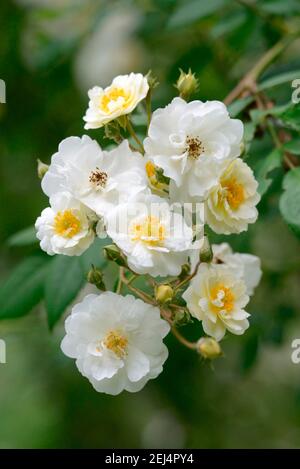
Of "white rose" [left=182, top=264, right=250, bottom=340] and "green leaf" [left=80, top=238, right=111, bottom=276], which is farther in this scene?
"green leaf" [left=80, top=238, right=111, bottom=276]

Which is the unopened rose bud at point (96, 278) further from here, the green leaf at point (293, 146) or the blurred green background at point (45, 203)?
the blurred green background at point (45, 203)

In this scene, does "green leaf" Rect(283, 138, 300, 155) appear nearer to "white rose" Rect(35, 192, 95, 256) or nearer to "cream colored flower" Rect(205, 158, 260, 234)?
"cream colored flower" Rect(205, 158, 260, 234)

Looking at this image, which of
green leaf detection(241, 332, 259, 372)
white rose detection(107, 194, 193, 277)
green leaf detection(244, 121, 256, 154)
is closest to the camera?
white rose detection(107, 194, 193, 277)

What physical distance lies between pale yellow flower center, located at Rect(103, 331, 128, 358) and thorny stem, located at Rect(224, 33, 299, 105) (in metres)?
0.56

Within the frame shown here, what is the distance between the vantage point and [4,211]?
8.01 ft

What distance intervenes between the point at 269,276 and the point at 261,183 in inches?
30.1

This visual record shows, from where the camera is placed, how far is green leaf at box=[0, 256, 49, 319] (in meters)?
1.36

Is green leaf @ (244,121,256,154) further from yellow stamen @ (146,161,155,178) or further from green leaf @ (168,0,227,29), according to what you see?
green leaf @ (168,0,227,29)

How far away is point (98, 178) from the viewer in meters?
0.96

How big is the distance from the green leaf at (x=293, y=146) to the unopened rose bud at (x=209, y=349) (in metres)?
0.40

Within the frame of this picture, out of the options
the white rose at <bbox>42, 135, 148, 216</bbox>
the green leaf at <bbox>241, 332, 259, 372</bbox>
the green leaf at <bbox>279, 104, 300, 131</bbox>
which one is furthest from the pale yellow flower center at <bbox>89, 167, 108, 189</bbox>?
the green leaf at <bbox>241, 332, 259, 372</bbox>

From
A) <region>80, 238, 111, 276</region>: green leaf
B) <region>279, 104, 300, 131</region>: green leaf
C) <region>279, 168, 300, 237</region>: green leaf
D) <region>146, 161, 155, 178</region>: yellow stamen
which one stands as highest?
<region>146, 161, 155, 178</region>: yellow stamen

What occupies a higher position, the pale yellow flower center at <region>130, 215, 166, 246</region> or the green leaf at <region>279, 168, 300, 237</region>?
the pale yellow flower center at <region>130, 215, 166, 246</region>

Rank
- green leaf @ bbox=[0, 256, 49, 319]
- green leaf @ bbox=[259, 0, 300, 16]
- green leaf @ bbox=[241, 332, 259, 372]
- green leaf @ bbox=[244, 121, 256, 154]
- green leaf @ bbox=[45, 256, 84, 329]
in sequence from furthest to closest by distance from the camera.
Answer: green leaf @ bbox=[241, 332, 259, 372]
green leaf @ bbox=[259, 0, 300, 16]
green leaf @ bbox=[0, 256, 49, 319]
green leaf @ bbox=[45, 256, 84, 329]
green leaf @ bbox=[244, 121, 256, 154]
